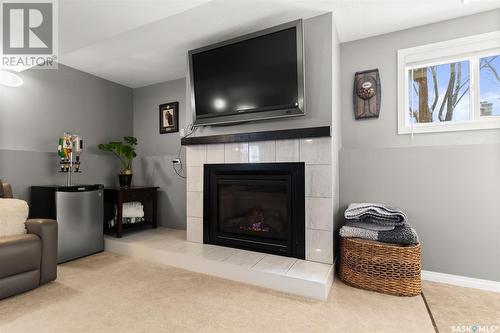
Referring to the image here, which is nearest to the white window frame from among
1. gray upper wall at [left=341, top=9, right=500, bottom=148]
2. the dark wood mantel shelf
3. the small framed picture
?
gray upper wall at [left=341, top=9, right=500, bottom=148]

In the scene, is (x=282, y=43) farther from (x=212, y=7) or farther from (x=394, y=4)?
(x=394, y=4)

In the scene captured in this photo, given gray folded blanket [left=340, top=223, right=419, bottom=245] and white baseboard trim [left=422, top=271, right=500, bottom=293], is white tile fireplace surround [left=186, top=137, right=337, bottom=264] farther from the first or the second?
white baseboard trim [left=422, top=271, right=500, bottom=293]

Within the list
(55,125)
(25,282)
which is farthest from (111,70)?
(25,282)

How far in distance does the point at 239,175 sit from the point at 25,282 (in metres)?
1.83

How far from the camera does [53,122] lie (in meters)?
2.89

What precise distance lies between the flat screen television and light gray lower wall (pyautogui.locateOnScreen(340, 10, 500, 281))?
2.48 feet

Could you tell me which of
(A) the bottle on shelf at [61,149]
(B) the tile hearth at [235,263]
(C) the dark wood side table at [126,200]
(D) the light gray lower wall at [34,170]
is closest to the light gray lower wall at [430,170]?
(B) the tile hearth at [235,263]

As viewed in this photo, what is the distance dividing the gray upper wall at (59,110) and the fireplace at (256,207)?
1939 millimetres

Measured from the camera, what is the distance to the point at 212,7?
197cm

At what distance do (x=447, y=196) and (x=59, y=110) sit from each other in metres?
4.20

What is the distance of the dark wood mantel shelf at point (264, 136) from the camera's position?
2023mm

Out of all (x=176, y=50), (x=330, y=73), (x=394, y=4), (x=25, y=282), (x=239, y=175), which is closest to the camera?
(x=25, y=282)

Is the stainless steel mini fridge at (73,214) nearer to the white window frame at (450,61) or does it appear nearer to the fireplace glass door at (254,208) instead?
the fireplace glass door at (254,208)

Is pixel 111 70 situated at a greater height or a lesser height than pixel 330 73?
greater
